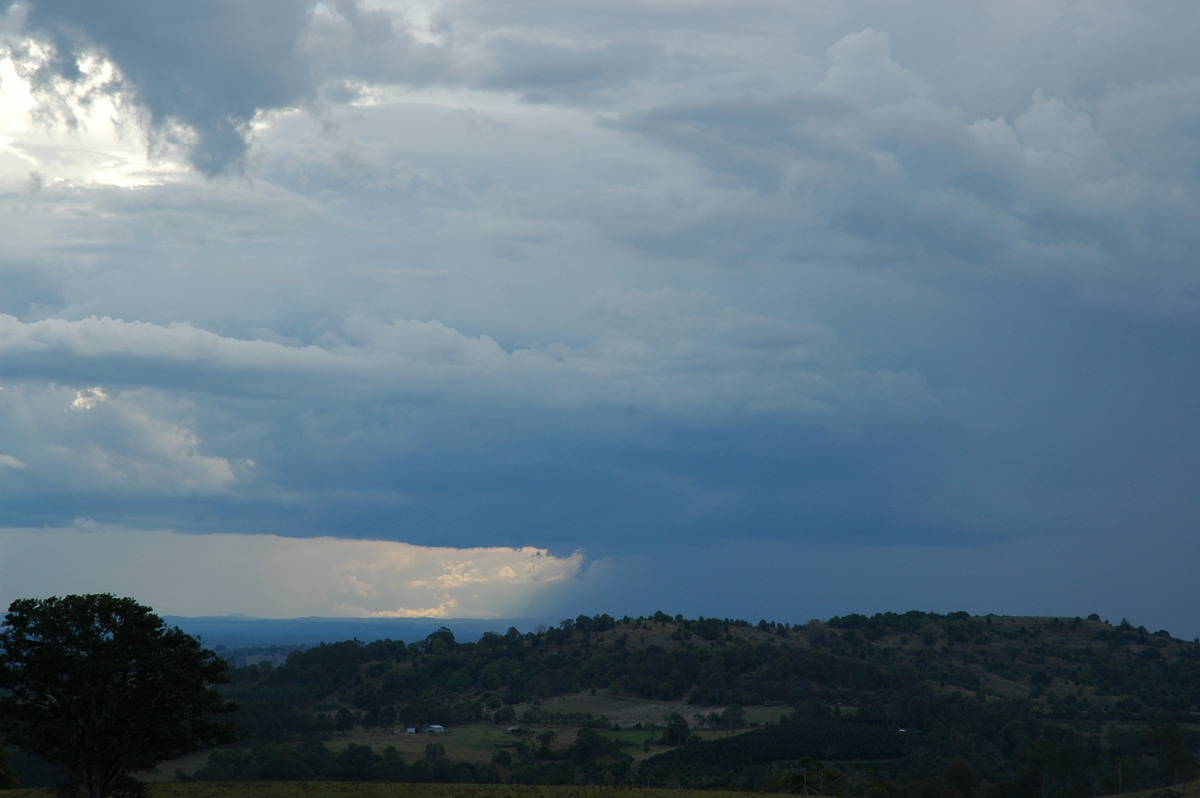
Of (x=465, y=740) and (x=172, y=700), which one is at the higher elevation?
(x=172, y=700)

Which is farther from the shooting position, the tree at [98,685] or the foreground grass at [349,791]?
the foreground grass at [349,791]

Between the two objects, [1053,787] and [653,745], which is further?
[653,745]

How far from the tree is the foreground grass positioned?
7.62 m

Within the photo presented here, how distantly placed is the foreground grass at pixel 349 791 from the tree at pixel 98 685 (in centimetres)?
762

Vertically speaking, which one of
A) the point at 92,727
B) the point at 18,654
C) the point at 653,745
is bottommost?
the point at 653,745

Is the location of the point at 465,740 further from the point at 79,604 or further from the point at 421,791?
the point at 79,604

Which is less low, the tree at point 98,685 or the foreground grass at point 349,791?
the tree at point 98,685

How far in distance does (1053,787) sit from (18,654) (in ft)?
417

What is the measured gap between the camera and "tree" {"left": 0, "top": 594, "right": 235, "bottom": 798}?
50.1 m

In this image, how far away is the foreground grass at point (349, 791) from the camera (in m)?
60.5

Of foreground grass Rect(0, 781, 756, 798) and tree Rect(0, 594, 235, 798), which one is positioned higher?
tree Rect(0, 594, 235, 798)

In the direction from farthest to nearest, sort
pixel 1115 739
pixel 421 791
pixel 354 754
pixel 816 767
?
1. pixel 1115 739
2. pixel 354 754
3. pixel 816 767
4. pixel 421 791

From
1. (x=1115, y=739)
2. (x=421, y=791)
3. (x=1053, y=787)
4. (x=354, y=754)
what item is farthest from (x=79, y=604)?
(x=1115, y=739)

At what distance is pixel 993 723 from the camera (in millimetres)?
176125
